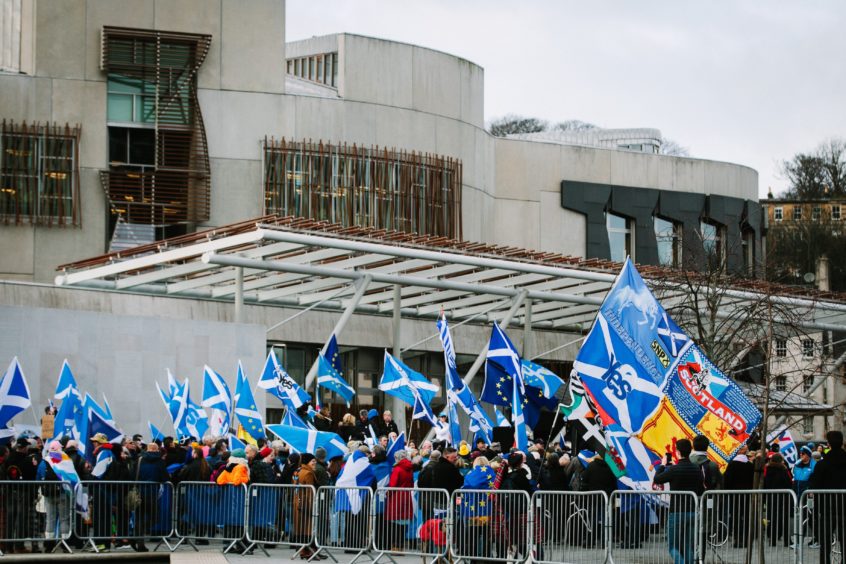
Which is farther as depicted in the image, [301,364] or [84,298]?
[301,364]

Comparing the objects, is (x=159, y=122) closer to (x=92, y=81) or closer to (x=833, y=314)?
(x=92, y=81)

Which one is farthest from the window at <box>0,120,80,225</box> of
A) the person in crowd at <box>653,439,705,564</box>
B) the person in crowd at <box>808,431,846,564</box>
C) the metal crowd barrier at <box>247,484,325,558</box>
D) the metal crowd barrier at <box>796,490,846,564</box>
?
the metal crowd barrier at <box>796,490,846,564</box>

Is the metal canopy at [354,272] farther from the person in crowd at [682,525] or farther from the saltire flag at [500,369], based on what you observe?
the person in crowd at [682,525]

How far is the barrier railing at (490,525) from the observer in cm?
1812

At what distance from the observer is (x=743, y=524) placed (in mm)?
16516

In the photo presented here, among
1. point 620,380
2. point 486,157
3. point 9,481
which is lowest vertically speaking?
point 9,481

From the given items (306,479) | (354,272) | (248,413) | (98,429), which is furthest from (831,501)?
(354,272)

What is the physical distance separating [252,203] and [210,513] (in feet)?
72.0

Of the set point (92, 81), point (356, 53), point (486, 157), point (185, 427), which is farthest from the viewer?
point (486, 157)

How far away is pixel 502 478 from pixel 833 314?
27158 mm

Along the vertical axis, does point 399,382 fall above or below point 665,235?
below

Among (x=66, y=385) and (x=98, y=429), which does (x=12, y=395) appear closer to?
(x=98, y=429)

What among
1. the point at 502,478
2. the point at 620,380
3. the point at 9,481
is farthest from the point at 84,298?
the point at 620,380

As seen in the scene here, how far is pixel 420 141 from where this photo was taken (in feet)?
152
